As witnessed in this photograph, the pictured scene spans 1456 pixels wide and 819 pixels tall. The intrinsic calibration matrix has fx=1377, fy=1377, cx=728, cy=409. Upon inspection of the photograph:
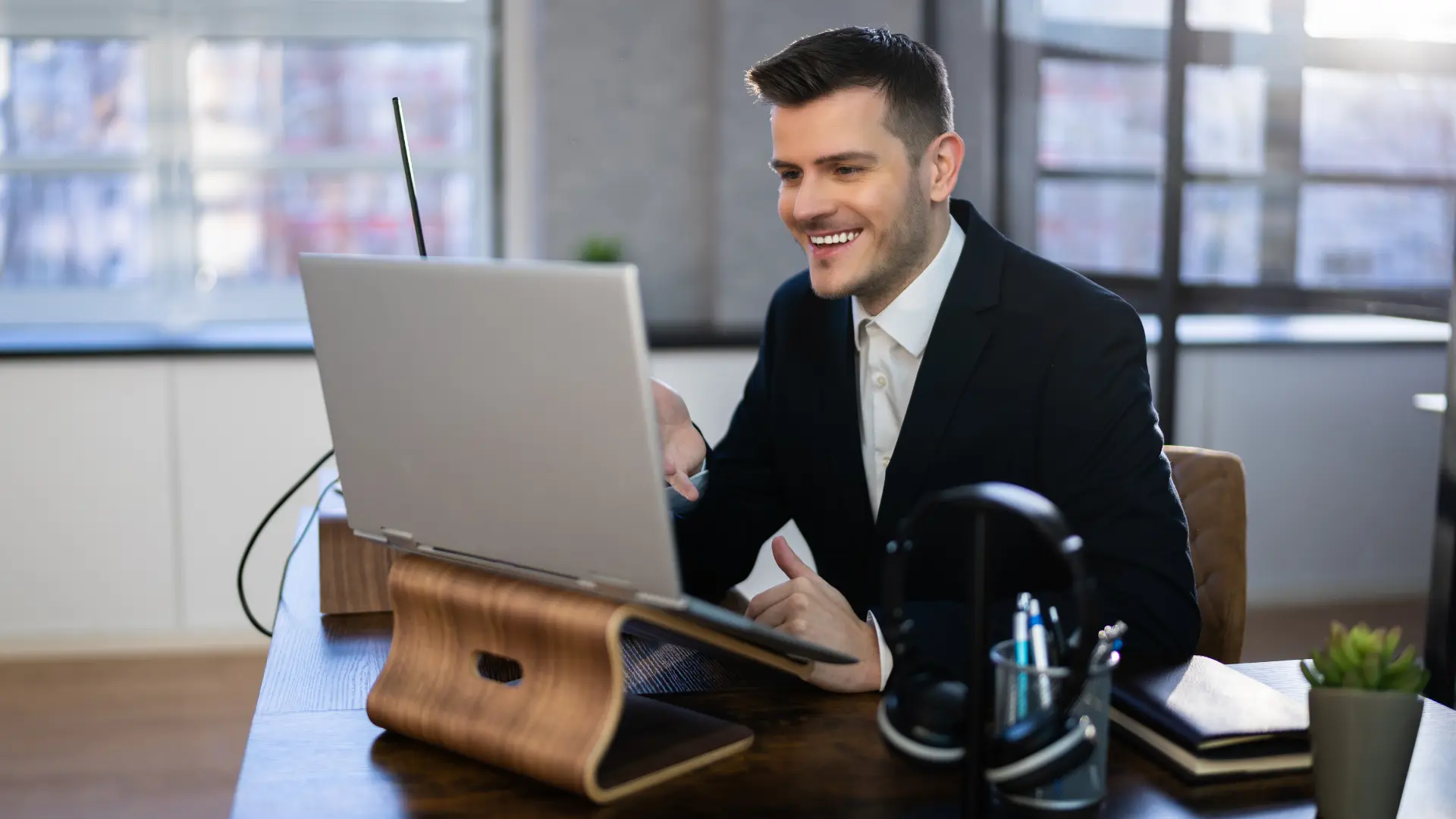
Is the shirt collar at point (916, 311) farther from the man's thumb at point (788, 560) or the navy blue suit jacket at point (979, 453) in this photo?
the man's thumb at point (788, 560)

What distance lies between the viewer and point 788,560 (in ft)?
4.15

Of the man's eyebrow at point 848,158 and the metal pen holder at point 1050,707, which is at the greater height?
the man's eyebrow at point 848,158

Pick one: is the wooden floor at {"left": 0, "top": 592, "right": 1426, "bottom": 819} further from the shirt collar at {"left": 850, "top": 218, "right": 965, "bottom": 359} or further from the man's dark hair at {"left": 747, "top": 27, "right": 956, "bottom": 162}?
the man's dark hair at {"left": 747, "top": 27, "right": 956, "bottom": 162}

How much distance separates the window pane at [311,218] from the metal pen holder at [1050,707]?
3501 mm

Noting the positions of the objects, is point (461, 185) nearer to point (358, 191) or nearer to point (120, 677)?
point (358, 191)

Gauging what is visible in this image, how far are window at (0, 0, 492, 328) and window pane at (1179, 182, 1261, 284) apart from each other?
6.95 ft

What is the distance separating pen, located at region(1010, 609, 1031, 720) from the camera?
0.87 metres

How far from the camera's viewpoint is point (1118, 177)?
3.36 meters

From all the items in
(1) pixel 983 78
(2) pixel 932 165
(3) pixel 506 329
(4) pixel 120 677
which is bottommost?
(4) pixel 120 677

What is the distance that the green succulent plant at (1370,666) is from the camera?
92 centimetres

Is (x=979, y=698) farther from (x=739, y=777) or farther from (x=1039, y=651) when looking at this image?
(x=739, y=777)

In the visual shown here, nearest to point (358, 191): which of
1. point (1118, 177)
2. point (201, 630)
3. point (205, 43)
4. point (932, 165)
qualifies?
point (205, 43)

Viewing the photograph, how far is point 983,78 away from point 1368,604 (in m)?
1.80

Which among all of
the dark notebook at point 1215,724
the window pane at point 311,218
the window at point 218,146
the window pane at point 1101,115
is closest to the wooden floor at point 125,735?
the window at point 218,146
